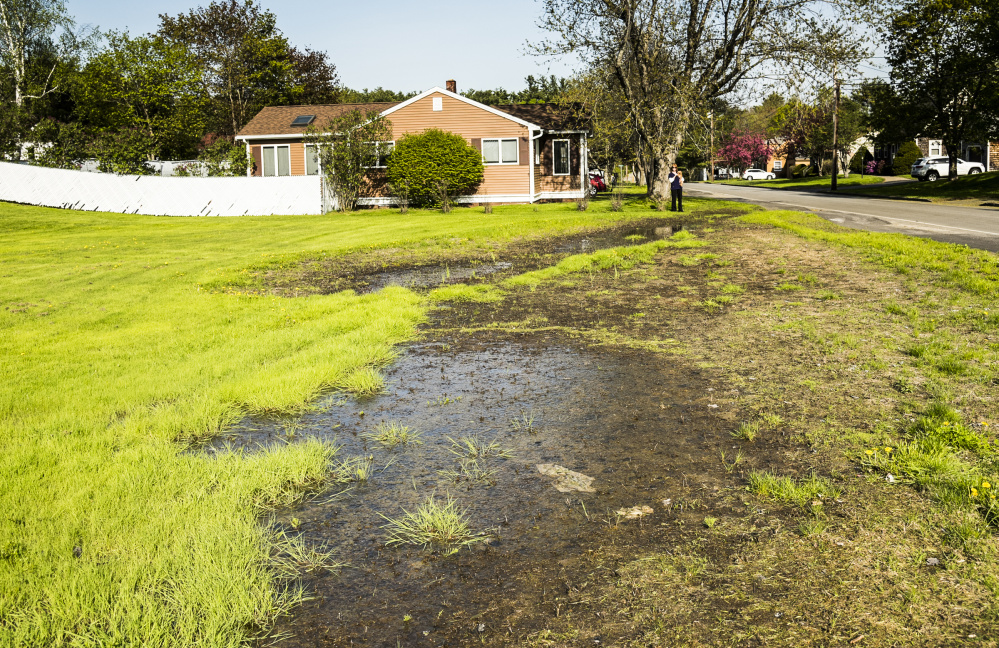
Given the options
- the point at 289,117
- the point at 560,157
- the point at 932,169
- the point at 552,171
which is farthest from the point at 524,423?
the point at 932,169

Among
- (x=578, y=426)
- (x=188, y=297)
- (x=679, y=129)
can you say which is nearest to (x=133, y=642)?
(x=578, y=426)

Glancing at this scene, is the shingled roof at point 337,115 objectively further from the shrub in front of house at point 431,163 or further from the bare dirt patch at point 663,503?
the bare dirt patch at point 663,503

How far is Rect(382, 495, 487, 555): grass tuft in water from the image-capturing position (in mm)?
3730

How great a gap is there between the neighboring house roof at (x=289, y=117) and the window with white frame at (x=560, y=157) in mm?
8064

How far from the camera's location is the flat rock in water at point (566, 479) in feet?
14.2

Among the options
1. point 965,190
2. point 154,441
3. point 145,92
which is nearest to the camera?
point 154,441

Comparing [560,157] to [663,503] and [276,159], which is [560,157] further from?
[663,503]

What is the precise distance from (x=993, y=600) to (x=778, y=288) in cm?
775

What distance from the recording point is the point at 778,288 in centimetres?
1030

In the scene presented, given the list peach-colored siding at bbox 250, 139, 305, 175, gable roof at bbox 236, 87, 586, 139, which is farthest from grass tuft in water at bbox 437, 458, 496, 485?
peach-colored siding at bbox 250, 139, 305, 175

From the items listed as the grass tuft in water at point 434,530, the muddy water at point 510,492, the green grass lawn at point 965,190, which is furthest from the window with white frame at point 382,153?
the grass tuft in water at point 434,530

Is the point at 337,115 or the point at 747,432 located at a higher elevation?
the point at 337,115

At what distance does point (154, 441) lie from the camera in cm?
504

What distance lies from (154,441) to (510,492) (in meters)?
2.59
